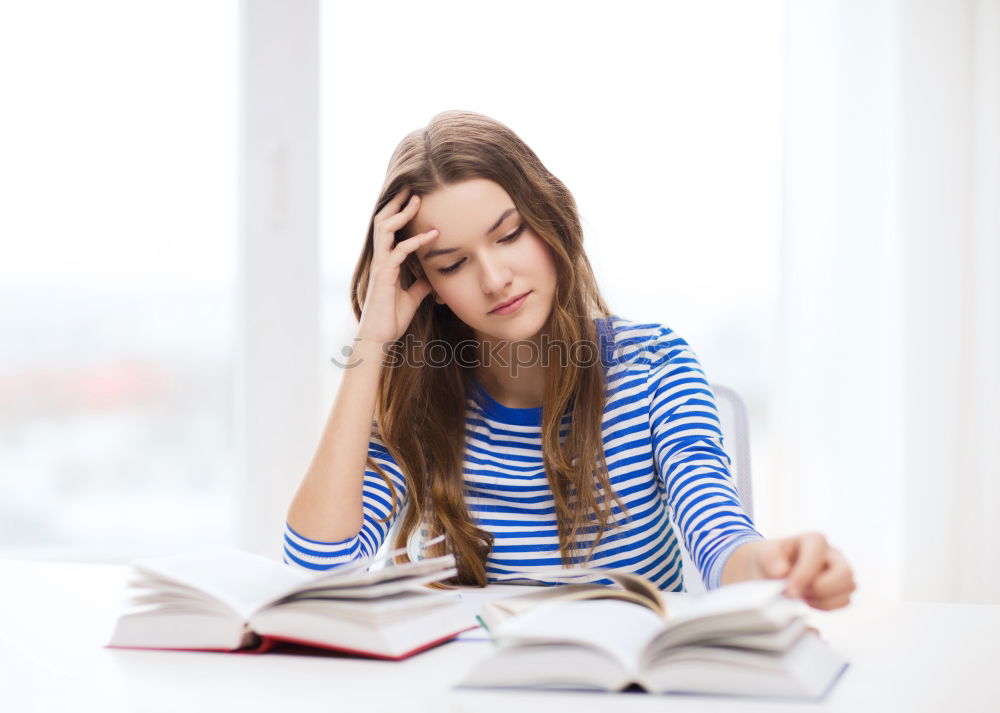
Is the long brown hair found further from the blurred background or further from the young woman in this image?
the blurred background

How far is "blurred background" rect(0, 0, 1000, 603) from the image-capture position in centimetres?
210

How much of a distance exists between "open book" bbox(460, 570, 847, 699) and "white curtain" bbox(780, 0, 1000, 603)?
157 cm

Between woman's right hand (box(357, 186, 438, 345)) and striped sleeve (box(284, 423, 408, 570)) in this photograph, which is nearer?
striped sleeve (box(284, 423, 408, 570))

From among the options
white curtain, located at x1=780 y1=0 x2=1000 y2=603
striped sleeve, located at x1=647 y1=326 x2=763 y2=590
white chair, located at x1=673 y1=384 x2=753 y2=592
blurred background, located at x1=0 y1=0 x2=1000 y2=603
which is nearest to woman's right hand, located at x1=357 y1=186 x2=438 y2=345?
striped sleeve, located at x1=647 y1=326 x2=763 y2=590

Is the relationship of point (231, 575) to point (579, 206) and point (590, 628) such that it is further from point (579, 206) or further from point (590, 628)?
point (579, 206)

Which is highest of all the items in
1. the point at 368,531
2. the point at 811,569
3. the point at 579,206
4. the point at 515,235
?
the point at 579,206

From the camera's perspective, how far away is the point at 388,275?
4.31 feet

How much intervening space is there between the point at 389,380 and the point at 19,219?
150cm

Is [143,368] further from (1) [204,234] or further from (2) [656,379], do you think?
(2) [656,379]

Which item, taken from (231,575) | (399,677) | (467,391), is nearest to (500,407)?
(467,391)

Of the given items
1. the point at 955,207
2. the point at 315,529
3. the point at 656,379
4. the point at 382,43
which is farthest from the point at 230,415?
the point at 955,207

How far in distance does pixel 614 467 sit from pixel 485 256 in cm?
36

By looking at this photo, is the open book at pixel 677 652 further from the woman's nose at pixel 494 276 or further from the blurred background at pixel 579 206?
the blurred background at pixel 579 206

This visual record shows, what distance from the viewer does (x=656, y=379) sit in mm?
1313
